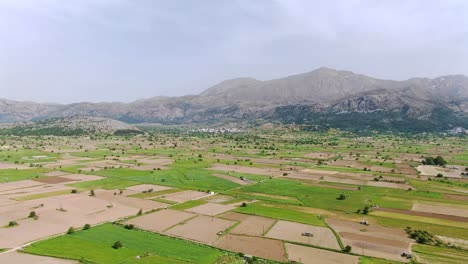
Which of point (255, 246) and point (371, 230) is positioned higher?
point (255, 246)

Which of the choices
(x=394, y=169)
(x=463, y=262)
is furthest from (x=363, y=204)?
(x=394, y=169)

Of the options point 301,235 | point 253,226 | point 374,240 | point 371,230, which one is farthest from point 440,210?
point 253,226

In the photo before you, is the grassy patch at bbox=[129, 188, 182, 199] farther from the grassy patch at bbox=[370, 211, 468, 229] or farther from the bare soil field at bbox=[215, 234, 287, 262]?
the grassy patch at bbox=[370, 211, 468, 229]

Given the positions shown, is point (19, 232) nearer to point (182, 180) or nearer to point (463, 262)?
point (182, 180)

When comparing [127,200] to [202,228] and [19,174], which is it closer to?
[202,228]

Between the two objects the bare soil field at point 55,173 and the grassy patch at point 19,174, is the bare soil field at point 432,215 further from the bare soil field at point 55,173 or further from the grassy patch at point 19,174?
the grassy patch at point 19,174

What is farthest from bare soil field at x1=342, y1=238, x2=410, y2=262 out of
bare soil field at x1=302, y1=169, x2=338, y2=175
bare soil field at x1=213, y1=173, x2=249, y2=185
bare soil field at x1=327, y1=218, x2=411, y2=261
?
bare soil field at x1=302, y1=169, x2=338, y2=175
